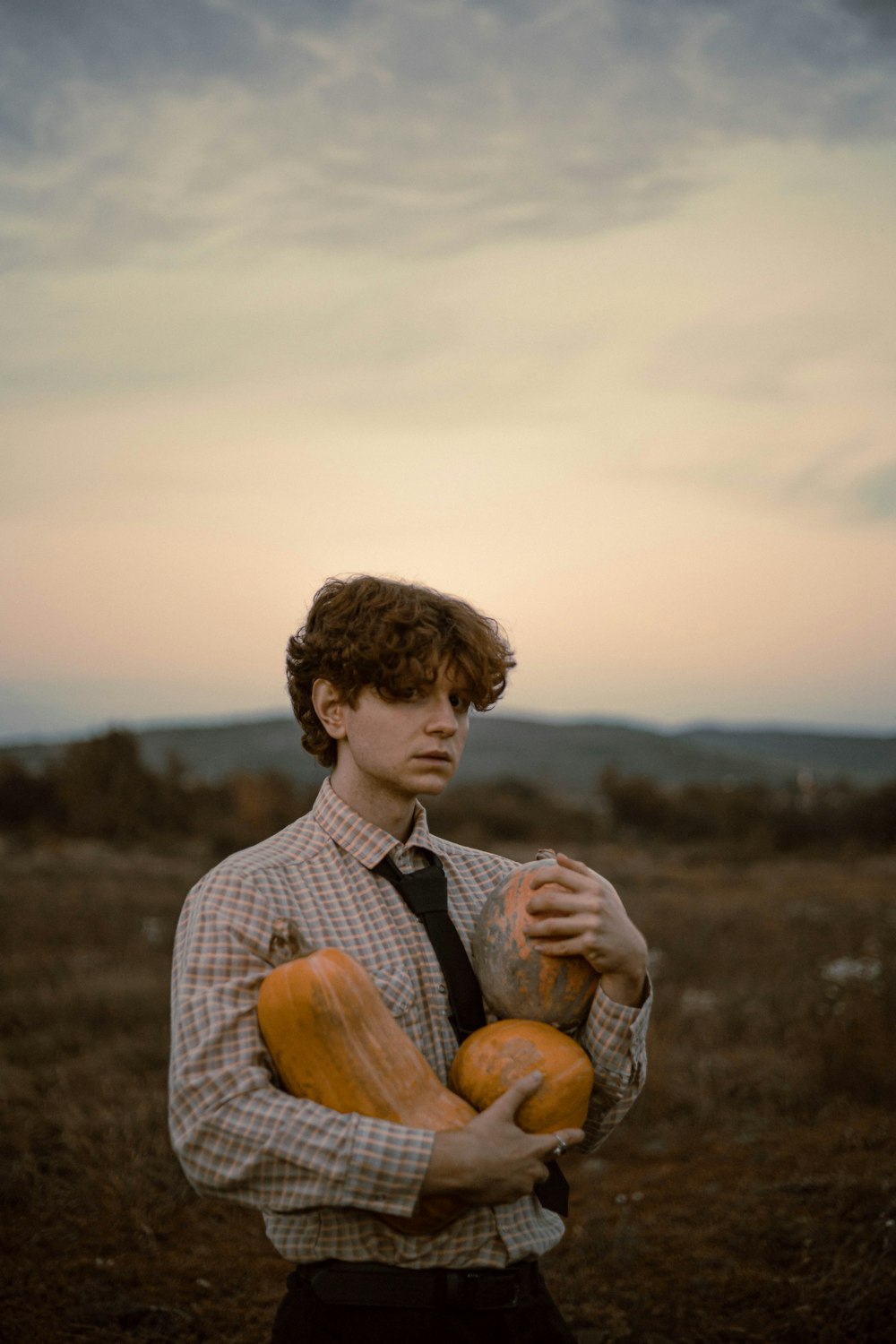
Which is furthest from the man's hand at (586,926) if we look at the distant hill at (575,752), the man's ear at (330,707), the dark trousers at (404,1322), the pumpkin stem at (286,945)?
the distant hill at (575,752)

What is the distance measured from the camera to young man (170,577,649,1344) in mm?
2080

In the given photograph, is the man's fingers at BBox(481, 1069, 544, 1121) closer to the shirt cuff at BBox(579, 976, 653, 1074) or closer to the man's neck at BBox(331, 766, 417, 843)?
the shirt cuff at BBox(579, 976, 653, 1074)

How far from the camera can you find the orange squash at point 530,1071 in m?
2.32

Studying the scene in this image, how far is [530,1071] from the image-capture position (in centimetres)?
233

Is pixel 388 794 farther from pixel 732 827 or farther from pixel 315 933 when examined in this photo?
Result: pixel 732 827

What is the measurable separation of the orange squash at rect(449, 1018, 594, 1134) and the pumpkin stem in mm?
456

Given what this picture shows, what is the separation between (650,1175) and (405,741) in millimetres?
5077

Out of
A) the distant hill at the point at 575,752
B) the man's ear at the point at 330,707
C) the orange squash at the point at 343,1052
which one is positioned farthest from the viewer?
the distant hill at the point at 575,752

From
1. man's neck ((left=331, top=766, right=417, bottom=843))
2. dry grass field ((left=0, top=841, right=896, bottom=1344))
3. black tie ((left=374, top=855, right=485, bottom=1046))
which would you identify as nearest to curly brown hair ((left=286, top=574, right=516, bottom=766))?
man's neck ((left=331, top=766, right=417, bottom=843))

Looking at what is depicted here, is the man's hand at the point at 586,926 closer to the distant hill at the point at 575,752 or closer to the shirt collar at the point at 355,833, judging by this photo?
the shirt collar at the point at 355,833

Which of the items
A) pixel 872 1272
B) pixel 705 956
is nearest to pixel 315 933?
pixel 872 1272

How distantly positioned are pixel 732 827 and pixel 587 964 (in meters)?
27.3

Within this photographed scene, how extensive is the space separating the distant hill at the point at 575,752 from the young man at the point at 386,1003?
226ft

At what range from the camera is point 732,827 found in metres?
28.6
